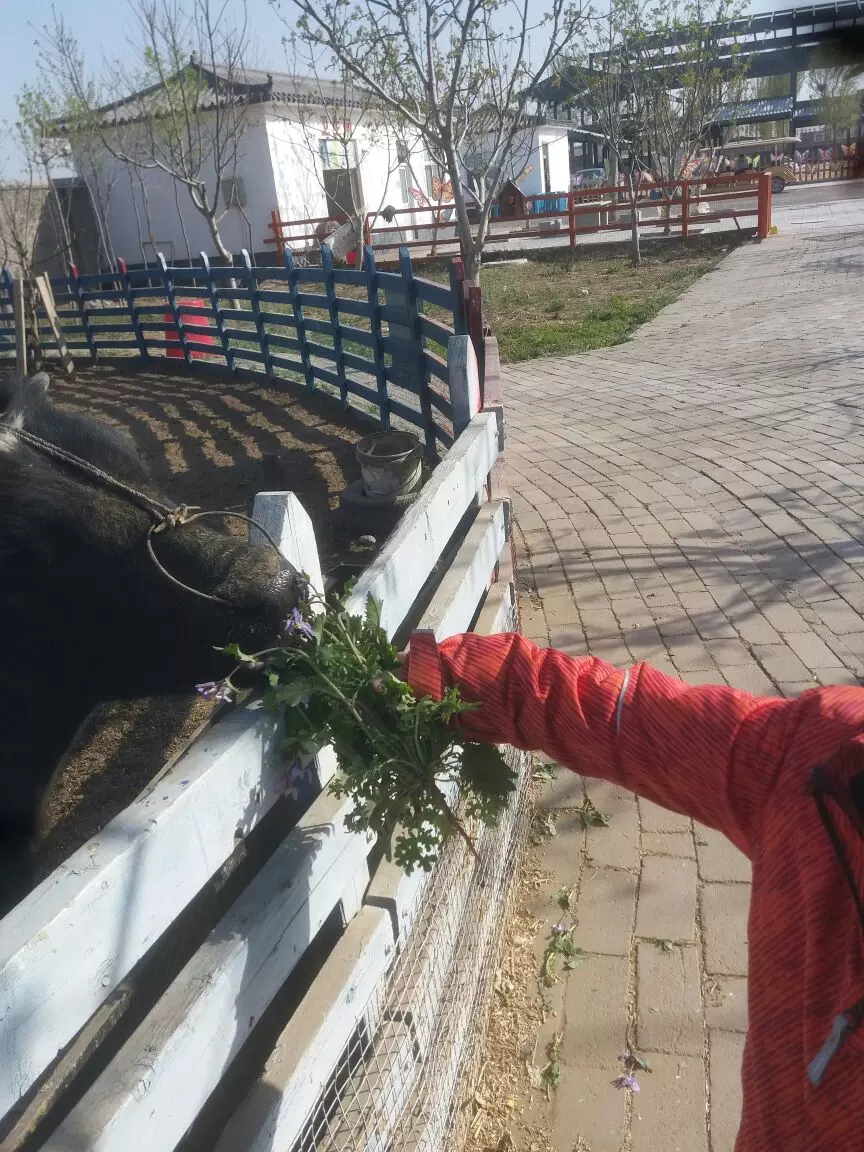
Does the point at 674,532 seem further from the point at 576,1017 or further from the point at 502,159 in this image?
the point at 502,159

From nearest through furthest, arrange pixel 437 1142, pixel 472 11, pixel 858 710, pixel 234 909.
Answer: pixel 858 710 → pixel 234 909 → pixel 437 1142 → pixel 472 11

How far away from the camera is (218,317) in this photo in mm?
11008

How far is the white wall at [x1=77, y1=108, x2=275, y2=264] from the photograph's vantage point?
958 inches

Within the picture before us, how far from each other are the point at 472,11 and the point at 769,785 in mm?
9355

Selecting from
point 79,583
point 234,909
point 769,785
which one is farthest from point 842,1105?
point 79,583

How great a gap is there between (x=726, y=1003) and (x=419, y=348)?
553 cm

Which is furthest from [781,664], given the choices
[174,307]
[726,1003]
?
[174,307]

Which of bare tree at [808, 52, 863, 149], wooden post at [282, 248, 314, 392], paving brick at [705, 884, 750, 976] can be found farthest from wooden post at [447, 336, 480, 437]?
bare tree at [808, 52, 863, 149]

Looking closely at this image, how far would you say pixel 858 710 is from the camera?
122cm

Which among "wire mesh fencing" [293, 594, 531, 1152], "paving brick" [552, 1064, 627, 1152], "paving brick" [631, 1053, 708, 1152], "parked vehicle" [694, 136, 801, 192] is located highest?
"parked vehicle" [694, 136, 801, 192]

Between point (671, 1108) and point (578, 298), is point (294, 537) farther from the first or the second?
point (578, 298)

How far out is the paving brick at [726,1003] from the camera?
2162mm

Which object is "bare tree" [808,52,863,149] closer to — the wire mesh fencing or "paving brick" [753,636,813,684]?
"paving brick" [753,636,813,684]

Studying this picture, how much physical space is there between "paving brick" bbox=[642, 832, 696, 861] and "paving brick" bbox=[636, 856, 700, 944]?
0.08ft
